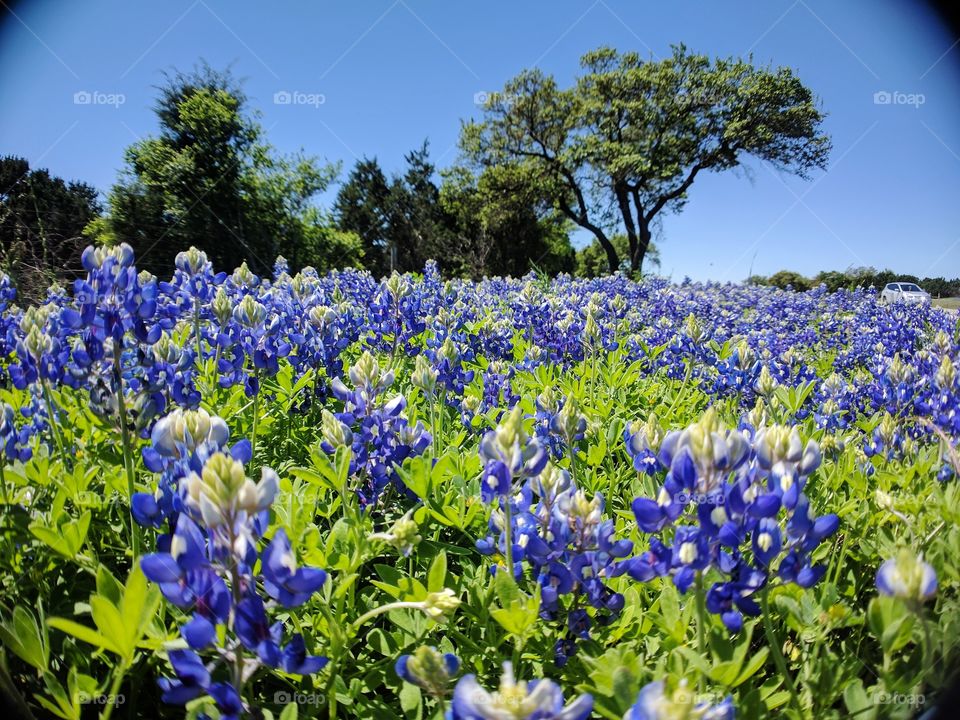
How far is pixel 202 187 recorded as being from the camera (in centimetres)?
267

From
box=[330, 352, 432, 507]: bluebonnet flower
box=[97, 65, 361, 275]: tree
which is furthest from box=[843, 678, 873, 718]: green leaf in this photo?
box=[97, 65, 361, 275]: tree

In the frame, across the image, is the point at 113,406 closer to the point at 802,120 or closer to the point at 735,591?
the point at 735,591

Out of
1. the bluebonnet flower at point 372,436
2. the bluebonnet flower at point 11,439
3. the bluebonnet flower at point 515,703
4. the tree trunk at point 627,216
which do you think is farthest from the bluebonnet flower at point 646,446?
the tree trunk at point 627,216

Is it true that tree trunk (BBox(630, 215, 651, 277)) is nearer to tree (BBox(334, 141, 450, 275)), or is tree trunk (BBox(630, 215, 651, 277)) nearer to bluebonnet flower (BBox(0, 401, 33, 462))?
tree (BBox(334, 141, 450, 275))

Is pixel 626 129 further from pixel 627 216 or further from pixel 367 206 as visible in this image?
pixel 367 206

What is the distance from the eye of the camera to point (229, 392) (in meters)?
2.64

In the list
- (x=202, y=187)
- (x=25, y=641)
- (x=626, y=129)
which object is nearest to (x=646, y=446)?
(x=25, y=641)

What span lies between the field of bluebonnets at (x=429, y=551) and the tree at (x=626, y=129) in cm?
1324

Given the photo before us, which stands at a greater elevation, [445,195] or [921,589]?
[445,195]

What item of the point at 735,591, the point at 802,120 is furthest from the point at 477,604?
the point at 802,120

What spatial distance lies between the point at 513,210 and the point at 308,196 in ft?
72.1

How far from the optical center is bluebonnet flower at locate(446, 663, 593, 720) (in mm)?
616

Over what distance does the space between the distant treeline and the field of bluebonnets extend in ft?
1.38

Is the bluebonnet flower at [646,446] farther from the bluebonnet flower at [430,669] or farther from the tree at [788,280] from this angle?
the tree at [788,280]
